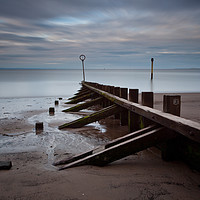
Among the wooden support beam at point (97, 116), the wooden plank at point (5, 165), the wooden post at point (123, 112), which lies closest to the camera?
the wooden plank at point (5, 165)

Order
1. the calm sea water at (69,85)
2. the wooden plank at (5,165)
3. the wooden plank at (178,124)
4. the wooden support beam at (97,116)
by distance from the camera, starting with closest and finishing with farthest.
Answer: the wooden plank at (178,124) → the wooden plank at (5,165) → the wooden support beam at (97,116) → the calm sea water at (69,85)

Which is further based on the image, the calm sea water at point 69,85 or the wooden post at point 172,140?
the calm sea water at point 69,85

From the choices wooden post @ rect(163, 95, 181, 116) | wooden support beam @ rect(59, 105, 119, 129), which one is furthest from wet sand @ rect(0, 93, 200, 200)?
wooden support beam @ rect(59, 105, 119, 129)

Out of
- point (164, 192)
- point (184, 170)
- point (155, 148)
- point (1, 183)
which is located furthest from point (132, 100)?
point (1, 183)

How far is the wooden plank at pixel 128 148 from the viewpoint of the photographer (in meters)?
2.64

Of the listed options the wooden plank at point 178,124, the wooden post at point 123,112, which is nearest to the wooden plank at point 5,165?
the wooden plank at point 178,124

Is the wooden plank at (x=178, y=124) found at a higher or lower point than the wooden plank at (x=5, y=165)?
higher

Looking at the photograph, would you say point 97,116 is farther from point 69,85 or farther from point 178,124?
point 69,85

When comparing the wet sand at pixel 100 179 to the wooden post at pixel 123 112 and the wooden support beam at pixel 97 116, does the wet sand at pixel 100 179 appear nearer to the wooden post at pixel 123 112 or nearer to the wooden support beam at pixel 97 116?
the wooden support beam at pixel 97 116

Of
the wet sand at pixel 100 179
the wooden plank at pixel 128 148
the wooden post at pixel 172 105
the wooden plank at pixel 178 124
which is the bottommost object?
the wet sand at pixel 100 179

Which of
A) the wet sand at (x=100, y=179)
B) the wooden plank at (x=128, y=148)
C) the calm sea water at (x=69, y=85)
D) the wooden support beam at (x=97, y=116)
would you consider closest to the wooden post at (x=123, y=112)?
the wooden support beam at (x=97, y=116)

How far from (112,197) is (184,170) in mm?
1065

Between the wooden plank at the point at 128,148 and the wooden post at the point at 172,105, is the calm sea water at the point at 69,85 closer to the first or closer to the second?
the wooden plank at the point at 128,148

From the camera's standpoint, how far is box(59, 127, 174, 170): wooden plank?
264 centimetres
